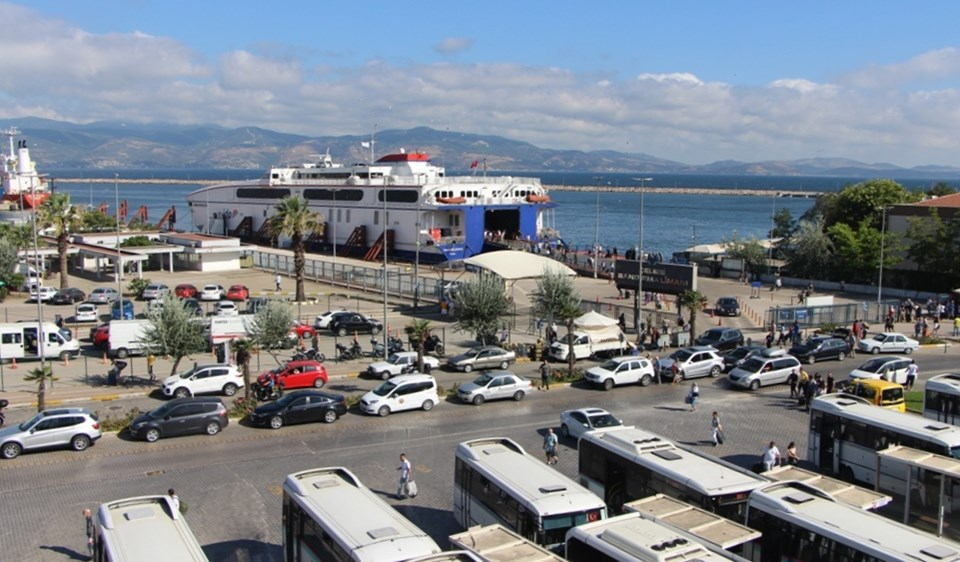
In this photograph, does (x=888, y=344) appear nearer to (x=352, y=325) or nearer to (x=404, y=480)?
(x=352, y=325)

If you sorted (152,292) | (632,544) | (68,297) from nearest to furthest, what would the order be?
(632,544) < (68,297) < (152,292)

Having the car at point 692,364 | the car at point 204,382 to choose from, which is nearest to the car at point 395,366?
the car at point 204,382

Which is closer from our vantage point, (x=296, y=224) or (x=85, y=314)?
(x=85, y=314)

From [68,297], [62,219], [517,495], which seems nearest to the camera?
[517,495]

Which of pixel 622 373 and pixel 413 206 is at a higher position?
pixel 413 206

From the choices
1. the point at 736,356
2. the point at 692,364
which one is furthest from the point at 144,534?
the point at 736,356

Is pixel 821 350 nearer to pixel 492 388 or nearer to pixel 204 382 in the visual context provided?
pixel 492 388

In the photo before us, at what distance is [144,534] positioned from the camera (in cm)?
1128

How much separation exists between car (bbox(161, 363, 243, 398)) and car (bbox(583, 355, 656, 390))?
12.0 metres

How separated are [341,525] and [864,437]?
39.7 feet

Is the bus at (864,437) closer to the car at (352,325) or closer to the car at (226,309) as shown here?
the car at (352,325)

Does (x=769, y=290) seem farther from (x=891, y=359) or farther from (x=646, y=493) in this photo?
(x=646, y=493)

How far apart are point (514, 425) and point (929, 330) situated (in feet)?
89.8

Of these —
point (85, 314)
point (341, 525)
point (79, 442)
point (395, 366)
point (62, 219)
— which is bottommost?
point (79, 442)
